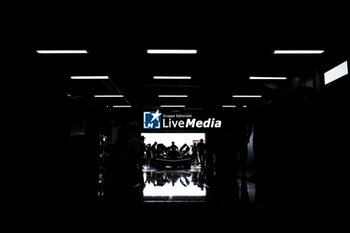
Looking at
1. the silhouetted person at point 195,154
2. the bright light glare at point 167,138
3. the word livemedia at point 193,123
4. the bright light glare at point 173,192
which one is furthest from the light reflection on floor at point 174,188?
the silhouetted person at point 195,154

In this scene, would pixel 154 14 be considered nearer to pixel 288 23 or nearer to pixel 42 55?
pixel 288 23

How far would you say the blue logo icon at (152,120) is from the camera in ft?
39.6

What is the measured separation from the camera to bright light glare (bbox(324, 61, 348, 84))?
16.4 feet

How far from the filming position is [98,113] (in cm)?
473

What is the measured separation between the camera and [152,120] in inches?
477

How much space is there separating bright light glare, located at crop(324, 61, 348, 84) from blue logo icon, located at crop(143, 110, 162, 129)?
7476mm

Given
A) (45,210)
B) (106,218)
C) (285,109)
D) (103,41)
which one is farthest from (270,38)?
(45,210)

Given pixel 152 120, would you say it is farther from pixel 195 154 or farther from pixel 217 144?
pixel 195 154

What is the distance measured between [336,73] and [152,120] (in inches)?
317

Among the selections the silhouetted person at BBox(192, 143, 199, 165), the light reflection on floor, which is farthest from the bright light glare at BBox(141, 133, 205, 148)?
the light reflection on floor

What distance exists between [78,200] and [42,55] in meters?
3.57

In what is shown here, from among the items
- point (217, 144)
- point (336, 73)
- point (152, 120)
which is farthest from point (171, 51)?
point (152, 120)

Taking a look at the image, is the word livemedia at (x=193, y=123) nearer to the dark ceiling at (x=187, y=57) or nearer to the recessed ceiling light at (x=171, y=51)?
the dark ceiling at (x=187, y=57)

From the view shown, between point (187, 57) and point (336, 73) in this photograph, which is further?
point (187, 57)
